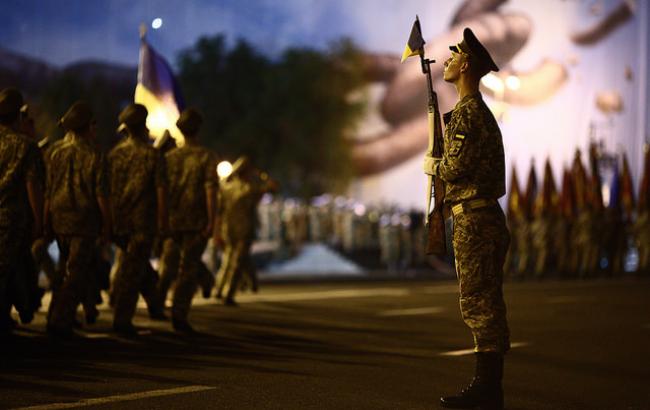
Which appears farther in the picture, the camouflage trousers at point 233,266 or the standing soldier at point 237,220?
the standing soldier at point 237,220

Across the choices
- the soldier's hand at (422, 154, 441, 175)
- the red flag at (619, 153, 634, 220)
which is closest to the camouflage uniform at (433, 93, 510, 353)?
the soldier's hand at (422, 154, 441, 175)

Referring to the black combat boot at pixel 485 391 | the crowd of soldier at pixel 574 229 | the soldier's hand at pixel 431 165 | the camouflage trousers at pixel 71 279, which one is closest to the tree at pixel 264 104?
the crowd of soldier at pixel 574 229

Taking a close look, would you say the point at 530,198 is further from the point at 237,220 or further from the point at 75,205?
the point at 75,205

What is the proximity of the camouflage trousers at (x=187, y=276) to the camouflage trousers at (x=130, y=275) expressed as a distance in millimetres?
497

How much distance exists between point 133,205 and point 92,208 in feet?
1.35

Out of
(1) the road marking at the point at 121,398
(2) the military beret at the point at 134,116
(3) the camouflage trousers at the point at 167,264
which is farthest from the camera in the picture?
(3) the camouflage trousers at the point at 167,264

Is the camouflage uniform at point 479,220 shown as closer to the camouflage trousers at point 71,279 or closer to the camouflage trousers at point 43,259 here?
the camouflage trousers at point 71,279

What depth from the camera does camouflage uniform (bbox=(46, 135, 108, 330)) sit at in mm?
9781

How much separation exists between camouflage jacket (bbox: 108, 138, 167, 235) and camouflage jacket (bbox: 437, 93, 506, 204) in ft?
14.1

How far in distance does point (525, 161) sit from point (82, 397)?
48743 millimetres

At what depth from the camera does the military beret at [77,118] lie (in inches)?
399

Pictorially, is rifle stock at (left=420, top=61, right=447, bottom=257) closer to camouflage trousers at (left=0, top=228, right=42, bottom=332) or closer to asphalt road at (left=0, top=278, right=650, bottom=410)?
asphalt road at (left=0, top=278, right=650, bottom=410)

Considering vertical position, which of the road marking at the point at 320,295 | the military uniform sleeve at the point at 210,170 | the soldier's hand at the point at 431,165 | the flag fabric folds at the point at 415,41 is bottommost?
the road marking at the point at 320,295

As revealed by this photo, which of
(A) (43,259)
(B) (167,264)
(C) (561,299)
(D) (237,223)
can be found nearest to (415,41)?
(B) (167,264)
